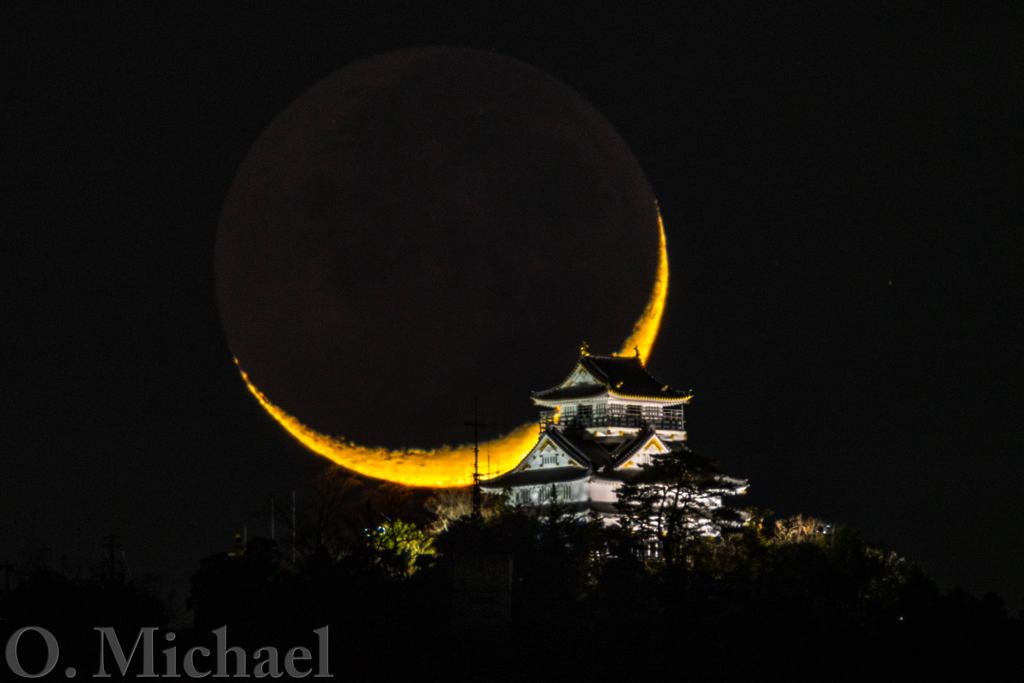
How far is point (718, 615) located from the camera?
55219mm

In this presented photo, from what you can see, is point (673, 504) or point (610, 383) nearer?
point (673, 504)

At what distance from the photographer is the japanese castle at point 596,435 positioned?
80.2 meters

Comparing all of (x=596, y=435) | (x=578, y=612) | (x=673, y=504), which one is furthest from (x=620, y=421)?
(x=578, y=612)

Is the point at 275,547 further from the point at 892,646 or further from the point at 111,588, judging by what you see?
the point at 892,646

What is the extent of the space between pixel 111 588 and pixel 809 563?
910 inches

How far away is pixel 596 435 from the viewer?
86500 mm

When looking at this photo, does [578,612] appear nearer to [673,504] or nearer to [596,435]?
[673,504]

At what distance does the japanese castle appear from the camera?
8025 centimetres

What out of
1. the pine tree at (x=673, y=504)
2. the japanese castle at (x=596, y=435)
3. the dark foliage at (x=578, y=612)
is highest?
the japanese castle at (x=596, y=435)

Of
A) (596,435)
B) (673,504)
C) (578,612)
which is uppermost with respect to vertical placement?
(596,435)

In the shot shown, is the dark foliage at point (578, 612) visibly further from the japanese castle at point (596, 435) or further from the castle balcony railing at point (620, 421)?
the castle balcony railing at point (620, 421)

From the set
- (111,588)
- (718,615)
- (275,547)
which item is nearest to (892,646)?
(718,615)

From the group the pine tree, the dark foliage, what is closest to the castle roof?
Result: the pine tree

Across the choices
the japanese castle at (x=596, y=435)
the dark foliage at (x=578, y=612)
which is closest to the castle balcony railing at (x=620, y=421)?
the japanese castle at (x=596, y=435)
